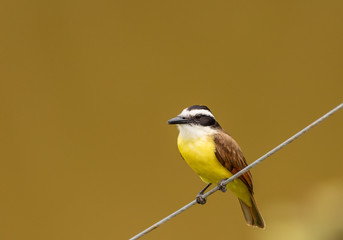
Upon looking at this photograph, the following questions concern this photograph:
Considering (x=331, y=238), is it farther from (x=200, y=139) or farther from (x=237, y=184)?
(x=200, y=139)

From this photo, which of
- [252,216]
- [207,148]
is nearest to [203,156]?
[207,148]

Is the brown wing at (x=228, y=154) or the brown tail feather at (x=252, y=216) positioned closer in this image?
the brown wing at (x=228, y=154)

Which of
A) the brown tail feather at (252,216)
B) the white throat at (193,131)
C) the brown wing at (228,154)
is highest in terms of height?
the white throat at (193,131)

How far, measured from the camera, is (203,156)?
202 centimetres

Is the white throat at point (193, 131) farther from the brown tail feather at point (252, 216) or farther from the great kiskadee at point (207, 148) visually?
the brown tail feather at point (252, 216)

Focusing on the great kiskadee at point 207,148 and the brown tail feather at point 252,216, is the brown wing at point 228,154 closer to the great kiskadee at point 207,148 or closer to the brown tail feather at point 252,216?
the great kiskadee at point 207,148

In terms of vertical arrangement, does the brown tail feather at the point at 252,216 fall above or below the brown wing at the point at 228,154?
below

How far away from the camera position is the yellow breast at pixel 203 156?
2020 millimetres

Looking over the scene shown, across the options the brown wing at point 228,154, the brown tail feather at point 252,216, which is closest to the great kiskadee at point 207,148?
the brown wing at point 228,154

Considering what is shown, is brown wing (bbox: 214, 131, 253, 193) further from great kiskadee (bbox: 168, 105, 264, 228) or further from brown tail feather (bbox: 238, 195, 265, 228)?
brown tail feather (bbox: 238, 195, 265, 228)

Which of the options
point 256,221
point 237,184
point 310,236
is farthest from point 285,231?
point 237,184

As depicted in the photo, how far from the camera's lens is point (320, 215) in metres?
2.76

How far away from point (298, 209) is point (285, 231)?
0.26m

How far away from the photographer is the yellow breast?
2020mm
